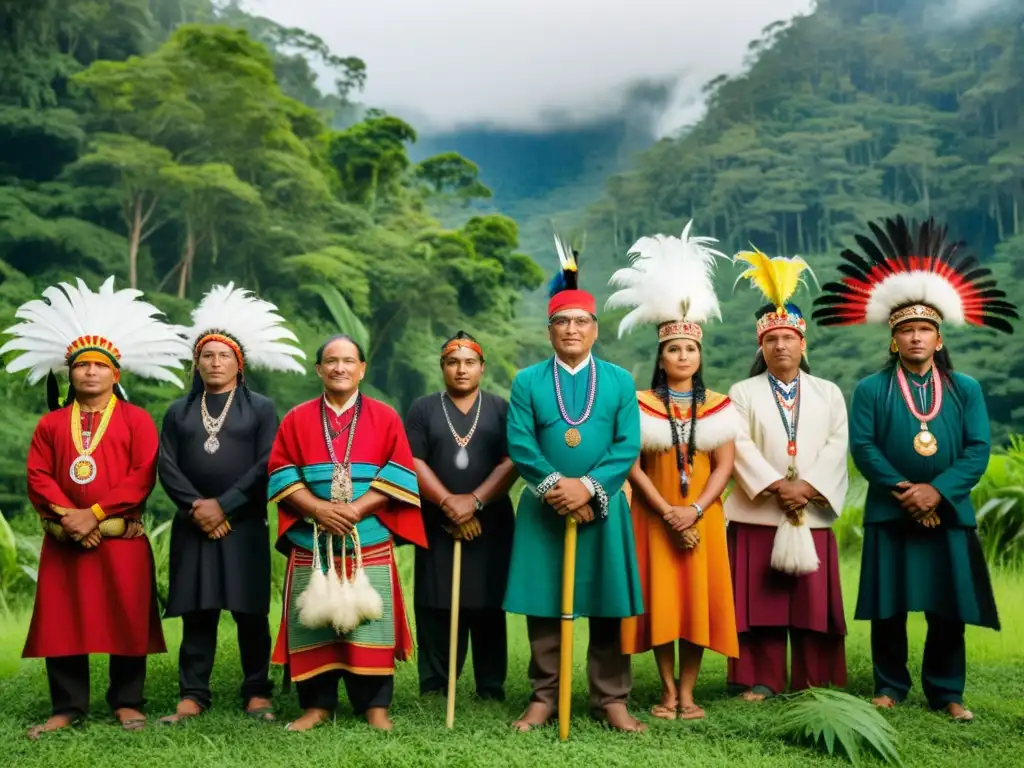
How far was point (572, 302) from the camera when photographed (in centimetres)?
450

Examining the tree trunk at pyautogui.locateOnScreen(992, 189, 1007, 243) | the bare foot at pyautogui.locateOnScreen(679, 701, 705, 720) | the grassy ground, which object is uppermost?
the tree trunk at pyautogui.locateOnScreen(992, 189, 1007, 243)

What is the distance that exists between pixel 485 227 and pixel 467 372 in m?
12.6

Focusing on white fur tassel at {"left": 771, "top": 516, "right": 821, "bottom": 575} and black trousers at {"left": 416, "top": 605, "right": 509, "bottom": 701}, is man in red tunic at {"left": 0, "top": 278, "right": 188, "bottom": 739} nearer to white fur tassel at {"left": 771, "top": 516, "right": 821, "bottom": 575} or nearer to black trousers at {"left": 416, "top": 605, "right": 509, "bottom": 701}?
black trousers at {"left": 416, "top": 605, "right": 509, "bottom": 701}

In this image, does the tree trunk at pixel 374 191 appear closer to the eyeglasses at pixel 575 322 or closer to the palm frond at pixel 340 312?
the palm frond at pixel 340 312

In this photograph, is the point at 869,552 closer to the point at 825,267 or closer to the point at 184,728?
the point at 184,728

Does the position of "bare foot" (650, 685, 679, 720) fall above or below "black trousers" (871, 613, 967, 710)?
below

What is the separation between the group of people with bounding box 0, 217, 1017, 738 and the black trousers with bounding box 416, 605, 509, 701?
1 centimetres

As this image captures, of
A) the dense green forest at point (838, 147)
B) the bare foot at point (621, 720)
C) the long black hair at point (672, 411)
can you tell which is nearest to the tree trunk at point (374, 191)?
the dense green forest at point (838, 147)

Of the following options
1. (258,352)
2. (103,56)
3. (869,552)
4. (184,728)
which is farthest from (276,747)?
(103,56)

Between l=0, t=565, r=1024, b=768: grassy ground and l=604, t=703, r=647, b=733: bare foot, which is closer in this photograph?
l=0, t=565, r=1024, b=768: grassy ground

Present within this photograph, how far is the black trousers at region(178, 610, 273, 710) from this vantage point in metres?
4.68

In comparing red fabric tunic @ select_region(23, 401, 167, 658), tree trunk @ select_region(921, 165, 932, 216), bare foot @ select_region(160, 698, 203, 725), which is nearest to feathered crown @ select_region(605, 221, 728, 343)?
red fabric tunic @ select_region(23, 401, 167, 658)

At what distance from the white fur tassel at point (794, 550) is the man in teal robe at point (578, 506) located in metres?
0.79

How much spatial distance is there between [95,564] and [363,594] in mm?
1163
